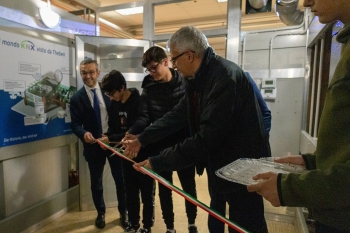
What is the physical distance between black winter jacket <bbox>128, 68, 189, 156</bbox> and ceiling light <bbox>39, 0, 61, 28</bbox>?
1342mm

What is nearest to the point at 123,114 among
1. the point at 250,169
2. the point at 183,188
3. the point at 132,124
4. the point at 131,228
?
the point at 132,124

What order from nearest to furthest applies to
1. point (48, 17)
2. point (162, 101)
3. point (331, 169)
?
point (331, 169), point (162, 101), point (48, 17)

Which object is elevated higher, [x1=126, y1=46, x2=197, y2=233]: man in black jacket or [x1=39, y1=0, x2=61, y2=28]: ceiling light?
[x1=39, y1=0, x2=61, y2=28]: ceiling light

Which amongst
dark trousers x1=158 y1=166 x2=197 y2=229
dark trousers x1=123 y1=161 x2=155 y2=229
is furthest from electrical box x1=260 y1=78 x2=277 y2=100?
dark trousers x1=123 y1=161 x2=155 y2=229

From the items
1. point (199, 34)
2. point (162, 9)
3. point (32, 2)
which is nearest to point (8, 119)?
point (32, 2)

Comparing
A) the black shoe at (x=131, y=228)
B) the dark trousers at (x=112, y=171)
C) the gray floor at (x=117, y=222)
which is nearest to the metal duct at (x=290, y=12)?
the gray floor at (x=117, y=222)

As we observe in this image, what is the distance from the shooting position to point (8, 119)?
214 centimetres

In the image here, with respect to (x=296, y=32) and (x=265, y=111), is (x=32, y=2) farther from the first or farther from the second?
(x=296, y=32)

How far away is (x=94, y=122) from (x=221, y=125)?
1595mm

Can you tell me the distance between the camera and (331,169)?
2.01 feet

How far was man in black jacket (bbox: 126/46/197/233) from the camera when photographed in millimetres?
1801

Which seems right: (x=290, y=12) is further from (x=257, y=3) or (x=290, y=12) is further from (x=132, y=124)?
(x=132, y=124)

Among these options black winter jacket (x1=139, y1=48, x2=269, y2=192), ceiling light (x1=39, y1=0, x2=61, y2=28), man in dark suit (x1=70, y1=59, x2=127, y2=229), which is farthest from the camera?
ceiling light (x1=39, y1=0, x2=61, y2=28)

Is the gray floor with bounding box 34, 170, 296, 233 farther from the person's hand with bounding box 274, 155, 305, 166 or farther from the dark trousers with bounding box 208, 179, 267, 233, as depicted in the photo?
the person's hand with bounding box 274, 155, 305, 166
